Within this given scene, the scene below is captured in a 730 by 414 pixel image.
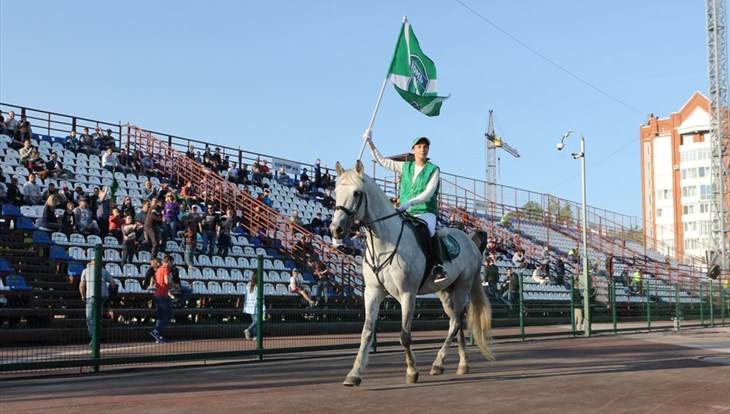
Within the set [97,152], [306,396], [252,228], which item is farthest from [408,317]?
[97,152]

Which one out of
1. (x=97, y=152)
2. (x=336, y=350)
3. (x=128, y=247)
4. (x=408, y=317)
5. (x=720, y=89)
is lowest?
(x=336, y=350)

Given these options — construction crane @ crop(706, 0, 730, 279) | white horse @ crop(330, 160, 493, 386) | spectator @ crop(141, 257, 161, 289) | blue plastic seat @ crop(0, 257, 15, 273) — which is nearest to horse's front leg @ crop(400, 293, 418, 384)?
white horse @ crop(330, 160, 493, 386)

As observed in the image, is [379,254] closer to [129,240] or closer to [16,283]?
[16,283]

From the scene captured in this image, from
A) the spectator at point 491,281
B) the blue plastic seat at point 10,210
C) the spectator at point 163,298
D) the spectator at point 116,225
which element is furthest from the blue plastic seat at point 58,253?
the spectator at point 491,281

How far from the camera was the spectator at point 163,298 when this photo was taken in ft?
44.2

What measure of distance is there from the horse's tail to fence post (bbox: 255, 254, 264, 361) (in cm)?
394

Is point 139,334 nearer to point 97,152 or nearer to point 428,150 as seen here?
point 428,150

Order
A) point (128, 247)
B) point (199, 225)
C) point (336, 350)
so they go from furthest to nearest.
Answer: point (199, 225)
point (128, 247)
point (336, 350)

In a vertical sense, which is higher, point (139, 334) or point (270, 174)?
point (270, 174)

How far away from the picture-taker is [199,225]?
71.6 ft

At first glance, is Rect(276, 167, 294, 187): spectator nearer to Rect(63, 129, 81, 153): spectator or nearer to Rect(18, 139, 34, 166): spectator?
Rect(63, 129, 81, 153): spectator

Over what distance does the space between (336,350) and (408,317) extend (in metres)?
6.26

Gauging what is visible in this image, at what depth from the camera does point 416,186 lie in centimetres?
1065

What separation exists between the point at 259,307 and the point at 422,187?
4.93 metres
